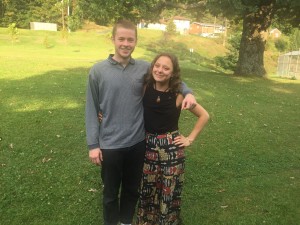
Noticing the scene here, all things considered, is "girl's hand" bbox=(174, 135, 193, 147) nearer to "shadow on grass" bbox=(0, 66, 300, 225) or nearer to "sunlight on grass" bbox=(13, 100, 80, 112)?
"shadow on grass" bbox=(0, 66, 300, 225)

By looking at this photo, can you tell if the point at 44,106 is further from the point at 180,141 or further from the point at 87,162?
the point at 180,141

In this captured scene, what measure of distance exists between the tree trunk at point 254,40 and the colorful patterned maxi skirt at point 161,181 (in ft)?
55.5

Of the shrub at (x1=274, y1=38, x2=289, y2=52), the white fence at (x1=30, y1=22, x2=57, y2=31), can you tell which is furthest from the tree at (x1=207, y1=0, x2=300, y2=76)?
the shrub at (x1=274, y1=38, x2=289, y2=52)

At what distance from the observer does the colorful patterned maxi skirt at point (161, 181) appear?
3898 mm

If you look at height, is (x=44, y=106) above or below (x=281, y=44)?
below

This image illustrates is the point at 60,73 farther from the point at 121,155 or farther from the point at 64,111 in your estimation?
the point at 121,155

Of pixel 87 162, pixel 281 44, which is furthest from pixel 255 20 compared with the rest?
pixel 281 44

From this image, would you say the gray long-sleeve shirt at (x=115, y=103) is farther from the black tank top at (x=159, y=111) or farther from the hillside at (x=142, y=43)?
the hillside at (x=142, y=43)

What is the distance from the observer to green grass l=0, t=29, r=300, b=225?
4895mm

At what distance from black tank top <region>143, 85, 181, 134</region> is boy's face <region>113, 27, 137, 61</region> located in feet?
1.52

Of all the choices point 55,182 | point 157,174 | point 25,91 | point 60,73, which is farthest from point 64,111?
point 60,73

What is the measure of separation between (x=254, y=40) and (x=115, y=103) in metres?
17.9

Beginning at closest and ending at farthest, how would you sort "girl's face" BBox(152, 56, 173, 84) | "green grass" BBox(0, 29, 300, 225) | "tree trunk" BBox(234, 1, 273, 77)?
1. "girl's face" BBox(152, 56, 173, 84)
2. "green grass" BBox(0, 29, 300, 225)
3. "tree trunk" BBox(234, 1, 273, 77)

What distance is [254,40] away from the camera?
65.1 feet
